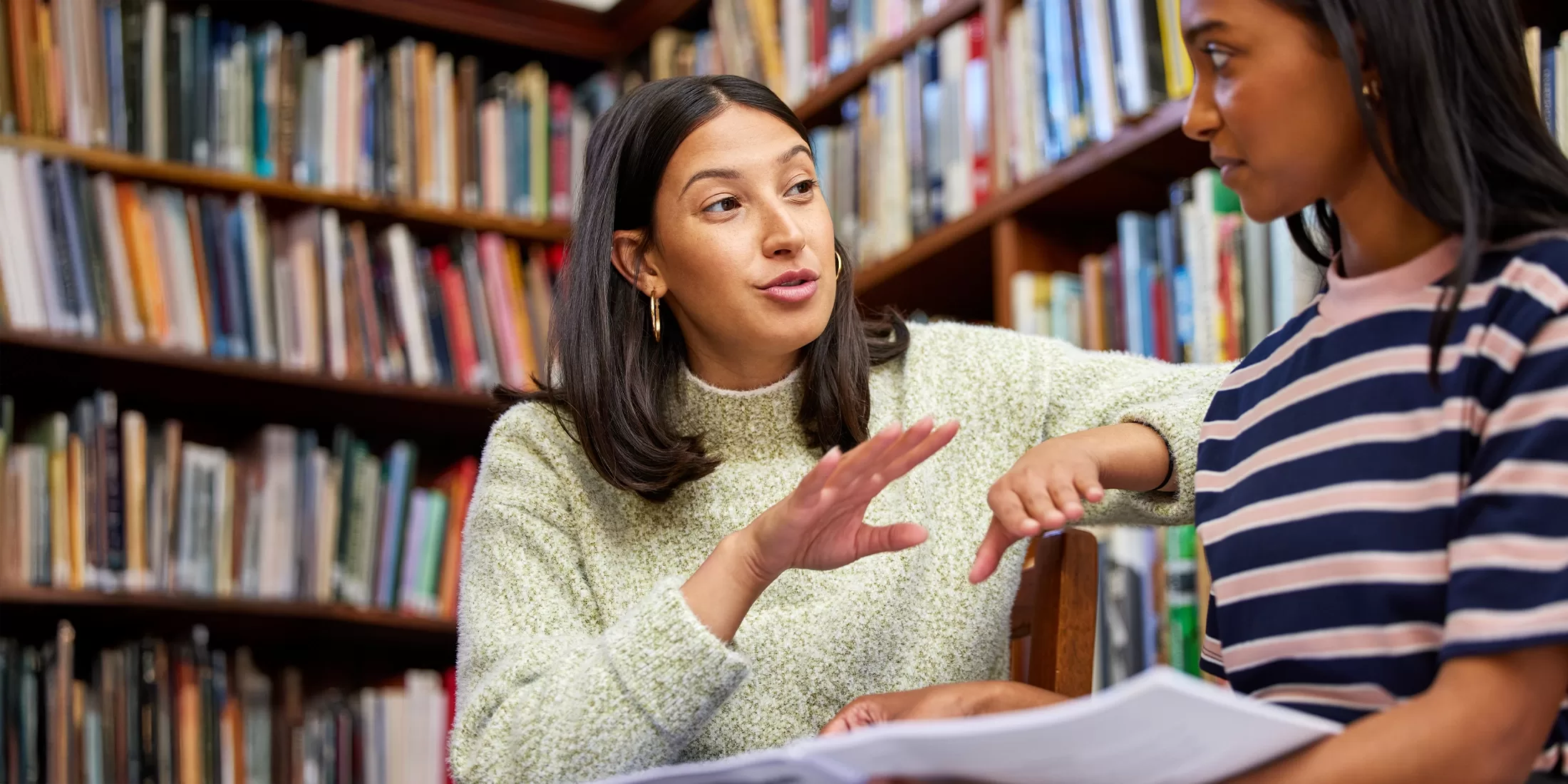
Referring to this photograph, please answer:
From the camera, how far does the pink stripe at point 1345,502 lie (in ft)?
2.50

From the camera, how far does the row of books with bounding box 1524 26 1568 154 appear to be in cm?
155

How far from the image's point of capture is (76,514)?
248 centimetres

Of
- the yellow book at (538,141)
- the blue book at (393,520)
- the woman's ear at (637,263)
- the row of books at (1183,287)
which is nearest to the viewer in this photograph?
the woman's ear at (637,263)

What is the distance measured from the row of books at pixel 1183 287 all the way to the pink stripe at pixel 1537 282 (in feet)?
3.07

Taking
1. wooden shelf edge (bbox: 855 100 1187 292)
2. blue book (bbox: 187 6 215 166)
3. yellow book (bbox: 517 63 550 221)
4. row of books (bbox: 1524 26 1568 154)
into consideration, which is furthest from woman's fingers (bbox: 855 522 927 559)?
yellow book (bbox: 517 63 550 221)

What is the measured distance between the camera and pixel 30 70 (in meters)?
2.56

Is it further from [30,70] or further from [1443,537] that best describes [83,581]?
[1443,537]

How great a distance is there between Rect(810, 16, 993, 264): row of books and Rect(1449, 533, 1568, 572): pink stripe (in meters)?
1.66

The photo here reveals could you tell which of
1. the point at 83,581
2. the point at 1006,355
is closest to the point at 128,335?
the point at 83,581

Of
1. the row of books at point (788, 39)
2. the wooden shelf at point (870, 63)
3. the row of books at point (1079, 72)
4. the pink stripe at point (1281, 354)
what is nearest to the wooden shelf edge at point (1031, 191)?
the row of books at point (1079, 72)

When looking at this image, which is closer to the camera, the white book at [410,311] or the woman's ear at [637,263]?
the woman's ear at [637,263]

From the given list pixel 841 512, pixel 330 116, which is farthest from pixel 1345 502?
pixel 330 116

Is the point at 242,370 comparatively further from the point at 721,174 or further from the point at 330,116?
the point at 721,174

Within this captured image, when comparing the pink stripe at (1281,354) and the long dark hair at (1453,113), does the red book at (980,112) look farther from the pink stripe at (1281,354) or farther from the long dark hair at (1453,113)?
the long dark hair at (1453,113)
